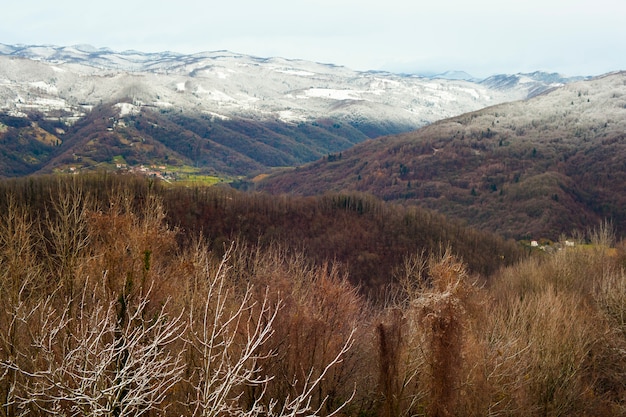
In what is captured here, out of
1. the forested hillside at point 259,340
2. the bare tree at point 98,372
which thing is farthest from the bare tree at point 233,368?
the bare tree at point 98,372

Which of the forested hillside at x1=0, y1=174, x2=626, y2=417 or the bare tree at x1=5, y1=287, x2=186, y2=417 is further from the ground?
the bare tree at x1=5, y1=287, x2=186, y2=417

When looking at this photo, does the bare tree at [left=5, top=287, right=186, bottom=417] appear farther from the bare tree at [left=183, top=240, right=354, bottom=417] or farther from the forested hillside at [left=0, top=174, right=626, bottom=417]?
the bare tree at [left=183, top=240, right=354, bottom=417]

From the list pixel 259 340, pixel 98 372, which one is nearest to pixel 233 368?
pixel 259 340

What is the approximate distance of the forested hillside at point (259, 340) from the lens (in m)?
10.7

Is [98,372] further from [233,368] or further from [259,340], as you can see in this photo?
[259,340]

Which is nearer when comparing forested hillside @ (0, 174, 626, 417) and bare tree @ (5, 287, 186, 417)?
bare tree @ (5, 287, 186, 417)

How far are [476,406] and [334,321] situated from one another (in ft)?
26.3

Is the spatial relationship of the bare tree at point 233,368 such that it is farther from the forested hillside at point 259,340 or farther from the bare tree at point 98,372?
the bare tree at point 98,372

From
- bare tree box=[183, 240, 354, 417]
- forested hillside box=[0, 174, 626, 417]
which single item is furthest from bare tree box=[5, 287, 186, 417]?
bare tree box=[183, 240, 354, 417]

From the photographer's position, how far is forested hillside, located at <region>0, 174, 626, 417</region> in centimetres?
1074

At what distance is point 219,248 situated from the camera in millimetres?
114375

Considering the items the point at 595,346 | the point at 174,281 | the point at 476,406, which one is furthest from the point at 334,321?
the point at 595,346

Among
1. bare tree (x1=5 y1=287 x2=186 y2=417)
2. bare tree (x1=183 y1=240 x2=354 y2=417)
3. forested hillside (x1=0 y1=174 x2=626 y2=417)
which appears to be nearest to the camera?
bare tree (x1=183 y1=240 x2=354 y2=417)

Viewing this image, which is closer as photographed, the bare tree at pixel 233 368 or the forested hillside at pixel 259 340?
the bare tree at pixel 233 368
